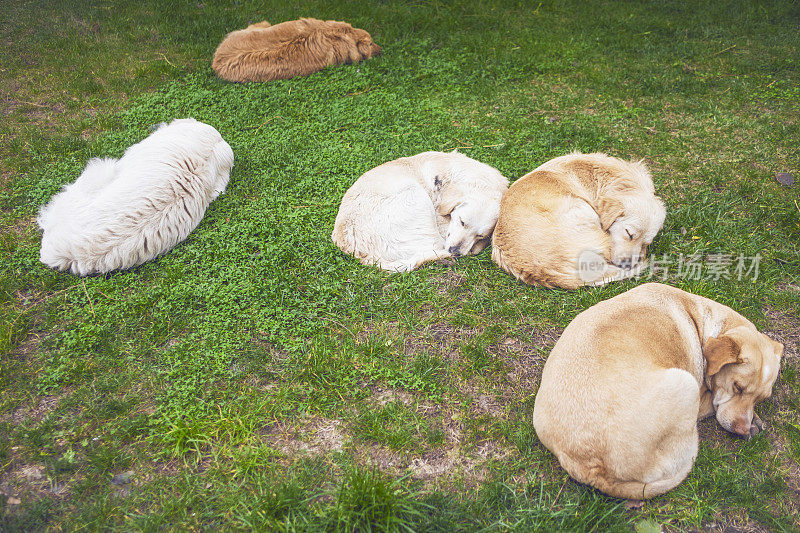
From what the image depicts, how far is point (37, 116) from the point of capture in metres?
7.17

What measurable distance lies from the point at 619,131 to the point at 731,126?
1.48 m

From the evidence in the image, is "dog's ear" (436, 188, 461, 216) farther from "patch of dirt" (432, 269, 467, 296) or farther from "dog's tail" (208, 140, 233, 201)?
"dog's tail" (208, 140, 233, 201)

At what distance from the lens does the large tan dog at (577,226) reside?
4.59 meters

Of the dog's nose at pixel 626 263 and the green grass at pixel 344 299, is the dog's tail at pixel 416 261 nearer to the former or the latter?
the green grass at pixel 344 299

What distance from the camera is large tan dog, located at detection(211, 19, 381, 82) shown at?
25.7 ft

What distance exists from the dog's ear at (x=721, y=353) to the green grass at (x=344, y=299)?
502 mm

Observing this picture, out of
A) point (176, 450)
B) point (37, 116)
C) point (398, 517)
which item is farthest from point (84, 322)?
point (37, 116)

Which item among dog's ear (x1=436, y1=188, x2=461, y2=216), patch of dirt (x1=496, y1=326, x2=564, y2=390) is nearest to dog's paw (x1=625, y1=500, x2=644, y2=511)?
patch of dirt (x1=496, y1=326, x2=564, y2=390)

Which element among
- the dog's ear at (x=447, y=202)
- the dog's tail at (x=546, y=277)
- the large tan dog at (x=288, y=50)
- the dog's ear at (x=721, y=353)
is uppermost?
the large tan dog at (x=288, y=50)

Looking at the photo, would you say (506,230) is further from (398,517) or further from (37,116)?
(37,116)

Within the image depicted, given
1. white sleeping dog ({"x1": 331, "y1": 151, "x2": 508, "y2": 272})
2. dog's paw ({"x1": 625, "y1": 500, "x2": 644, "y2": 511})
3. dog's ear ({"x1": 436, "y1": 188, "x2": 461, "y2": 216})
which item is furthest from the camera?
dog's ear ({"x1": 436, "y1": 188, "x2": 461, "y2": 216})

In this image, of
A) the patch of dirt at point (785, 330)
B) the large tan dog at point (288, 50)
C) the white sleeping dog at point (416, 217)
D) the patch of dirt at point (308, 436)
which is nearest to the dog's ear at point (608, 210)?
the white sleeping dog at point (416, 217)

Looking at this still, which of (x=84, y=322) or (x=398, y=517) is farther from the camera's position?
(x=84, y=322)

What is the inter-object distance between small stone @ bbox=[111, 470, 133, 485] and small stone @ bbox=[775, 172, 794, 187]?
705 centimetres
